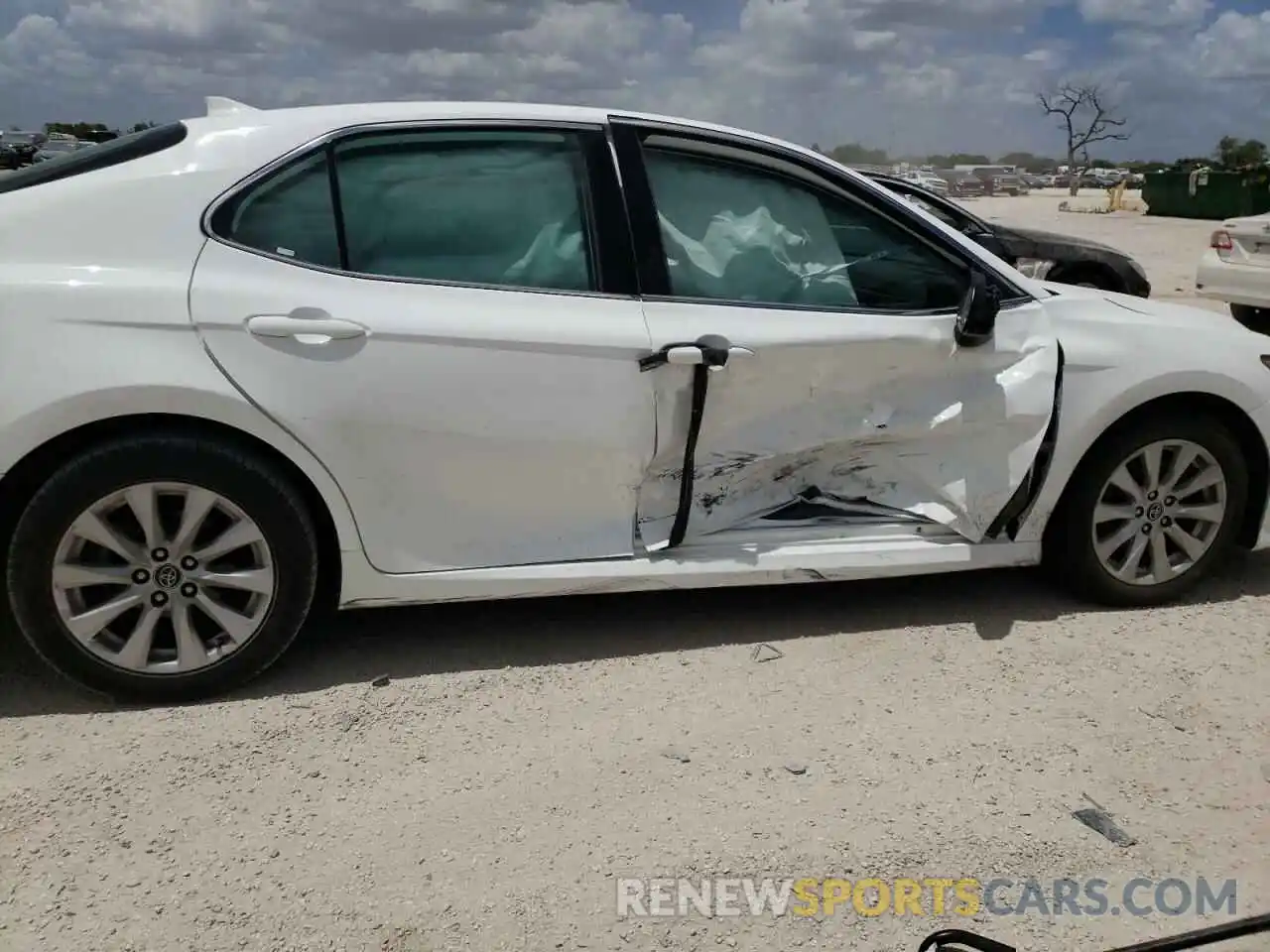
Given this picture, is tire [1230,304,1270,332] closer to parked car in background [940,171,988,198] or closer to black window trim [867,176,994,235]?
black window trim [867,176,994,235]

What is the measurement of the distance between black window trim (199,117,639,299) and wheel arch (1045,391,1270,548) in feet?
5.83

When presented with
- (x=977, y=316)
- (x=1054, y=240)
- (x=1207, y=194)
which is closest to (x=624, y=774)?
(x=977, y=316)

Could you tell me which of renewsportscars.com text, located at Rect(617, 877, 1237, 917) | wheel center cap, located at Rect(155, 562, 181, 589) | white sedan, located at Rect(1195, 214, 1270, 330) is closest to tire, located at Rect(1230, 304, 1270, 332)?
white sedan, located at Rect(1195, 214, 1270, 330)

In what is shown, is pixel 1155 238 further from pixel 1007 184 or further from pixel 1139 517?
pixel 1007 184

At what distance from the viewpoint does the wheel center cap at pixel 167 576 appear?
3.10 m

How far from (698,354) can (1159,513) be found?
192cm

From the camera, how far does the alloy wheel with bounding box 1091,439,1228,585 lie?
12.8 feet

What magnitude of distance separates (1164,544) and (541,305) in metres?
2.49

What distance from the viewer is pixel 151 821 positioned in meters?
2.70

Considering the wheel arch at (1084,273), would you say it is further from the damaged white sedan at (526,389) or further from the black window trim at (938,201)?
the damaged white sedan at (526,389)

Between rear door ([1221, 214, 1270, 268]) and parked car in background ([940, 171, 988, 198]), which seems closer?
rear door ([1221, 214, 1270, 268])

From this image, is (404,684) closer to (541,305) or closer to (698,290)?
(541,305)

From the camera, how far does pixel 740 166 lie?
12.0ft

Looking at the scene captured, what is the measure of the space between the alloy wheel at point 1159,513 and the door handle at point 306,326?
105 inches
